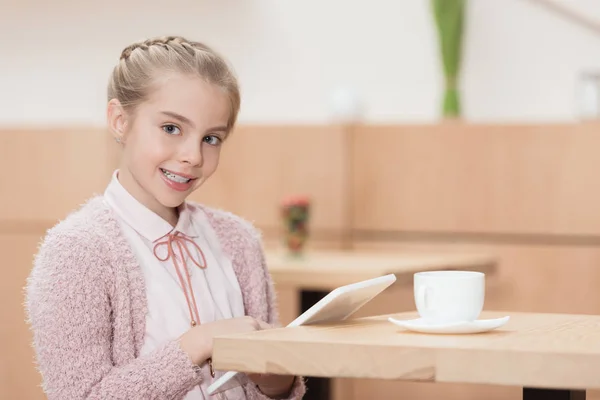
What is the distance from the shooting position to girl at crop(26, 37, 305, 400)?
138 cm

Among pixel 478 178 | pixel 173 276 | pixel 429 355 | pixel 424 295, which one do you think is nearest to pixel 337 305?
pixel 424 295

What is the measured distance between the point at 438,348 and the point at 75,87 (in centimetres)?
355

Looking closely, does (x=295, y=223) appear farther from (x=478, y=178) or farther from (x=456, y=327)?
(x=456, y=327)

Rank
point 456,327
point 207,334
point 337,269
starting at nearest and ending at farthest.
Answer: point 456,327
point 207,334
point 337,269

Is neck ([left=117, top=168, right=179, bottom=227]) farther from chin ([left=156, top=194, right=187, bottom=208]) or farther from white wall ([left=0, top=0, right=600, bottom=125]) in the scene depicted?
white wall ([left=0, top=0, right=600, bottom=125])

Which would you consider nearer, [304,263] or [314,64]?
[304,263]

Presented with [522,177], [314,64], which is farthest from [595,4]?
[314,64]

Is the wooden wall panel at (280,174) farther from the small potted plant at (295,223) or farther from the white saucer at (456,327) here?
the white saucer at (456,327)

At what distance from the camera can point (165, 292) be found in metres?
1.52

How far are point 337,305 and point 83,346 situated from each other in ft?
1.14

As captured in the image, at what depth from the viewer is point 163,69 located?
154 cm

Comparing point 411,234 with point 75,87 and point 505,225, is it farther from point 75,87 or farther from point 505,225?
point 75,87

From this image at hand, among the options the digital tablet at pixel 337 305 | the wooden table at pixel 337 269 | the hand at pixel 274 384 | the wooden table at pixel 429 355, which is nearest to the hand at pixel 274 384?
the hand at pixel 274 384

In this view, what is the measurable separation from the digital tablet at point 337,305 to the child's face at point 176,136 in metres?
0.32
